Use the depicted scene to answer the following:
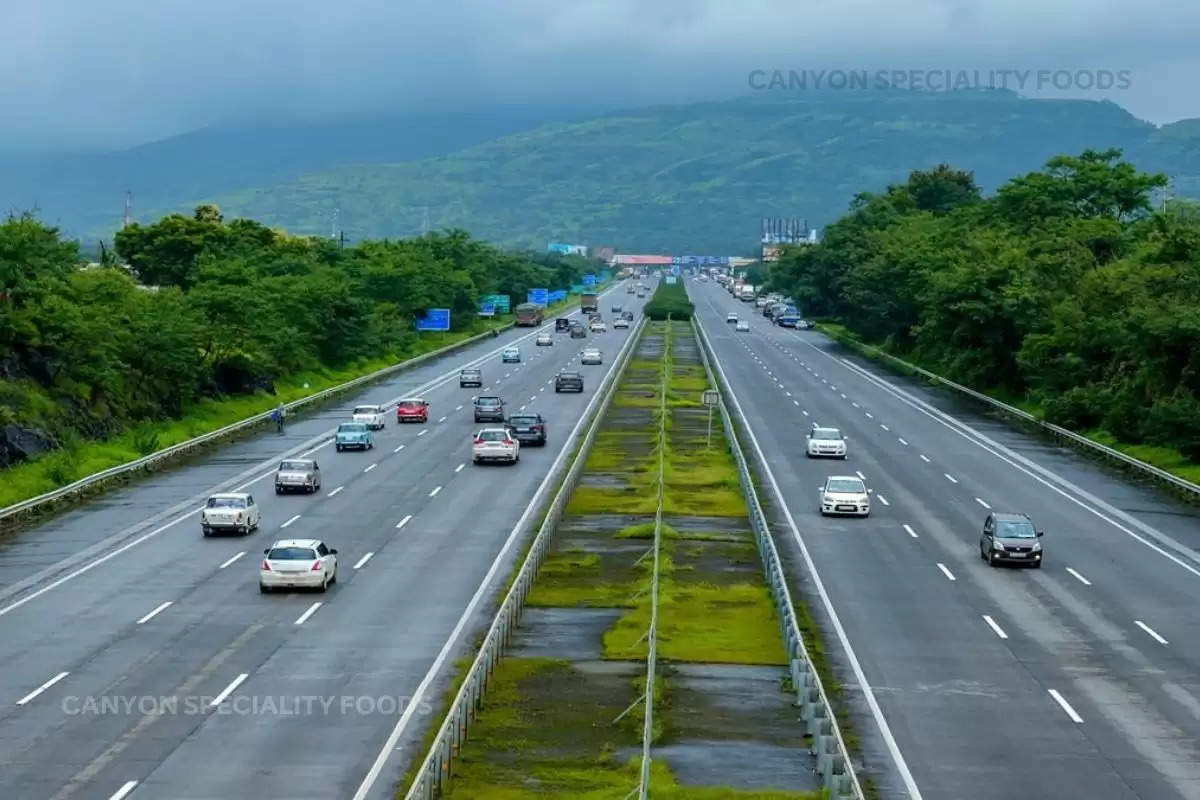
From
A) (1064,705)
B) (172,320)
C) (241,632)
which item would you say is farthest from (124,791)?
(172,320)

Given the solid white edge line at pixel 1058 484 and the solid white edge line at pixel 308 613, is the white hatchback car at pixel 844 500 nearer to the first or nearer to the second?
the solid white edge line at pixel 1058 484

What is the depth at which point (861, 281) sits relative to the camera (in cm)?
15812

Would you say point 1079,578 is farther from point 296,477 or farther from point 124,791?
point 124,791

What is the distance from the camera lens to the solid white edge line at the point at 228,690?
32.3m

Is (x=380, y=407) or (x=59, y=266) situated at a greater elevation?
(x=59, y=266)

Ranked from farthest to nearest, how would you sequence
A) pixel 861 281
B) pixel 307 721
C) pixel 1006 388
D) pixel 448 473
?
Result: pixel 861 281, pixel 1006 388, pixel 448 473, pixel 307 721

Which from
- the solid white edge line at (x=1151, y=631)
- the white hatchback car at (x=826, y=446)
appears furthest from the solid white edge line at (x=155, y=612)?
the white hatchback car at (x=826, y=446)

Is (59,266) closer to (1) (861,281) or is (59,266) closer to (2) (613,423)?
(2) (613,423)

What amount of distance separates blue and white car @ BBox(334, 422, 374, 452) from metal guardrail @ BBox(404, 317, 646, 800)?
49.7 feet

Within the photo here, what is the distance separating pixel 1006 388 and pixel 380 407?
37034mm

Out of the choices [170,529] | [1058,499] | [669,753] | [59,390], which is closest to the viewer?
[669,753]

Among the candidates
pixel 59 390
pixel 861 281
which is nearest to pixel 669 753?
pixel 59 390

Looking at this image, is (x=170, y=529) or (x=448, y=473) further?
(x=448, y=473)

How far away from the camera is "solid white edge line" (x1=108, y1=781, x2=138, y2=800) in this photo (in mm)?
25953
